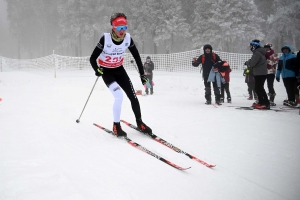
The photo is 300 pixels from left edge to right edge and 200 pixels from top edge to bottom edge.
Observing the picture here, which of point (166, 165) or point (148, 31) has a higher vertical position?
point (148, 31)

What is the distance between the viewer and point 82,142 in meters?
4.13

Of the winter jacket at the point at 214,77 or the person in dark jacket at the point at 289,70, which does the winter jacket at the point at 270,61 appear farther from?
the winter jacket at the point at 214,77

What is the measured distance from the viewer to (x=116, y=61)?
4.65 m

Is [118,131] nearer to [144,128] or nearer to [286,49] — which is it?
[144,128]

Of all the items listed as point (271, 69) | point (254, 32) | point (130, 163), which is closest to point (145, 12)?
point (254, 32)

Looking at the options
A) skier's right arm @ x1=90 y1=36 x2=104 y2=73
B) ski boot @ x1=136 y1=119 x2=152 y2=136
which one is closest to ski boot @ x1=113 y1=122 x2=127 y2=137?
ski boot @ x1=136 y1=119 x2=152 y2=136

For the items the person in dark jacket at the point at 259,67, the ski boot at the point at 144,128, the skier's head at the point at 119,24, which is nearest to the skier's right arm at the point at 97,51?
the skier's head at the point at 119,24

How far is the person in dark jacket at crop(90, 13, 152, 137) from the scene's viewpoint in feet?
14.1

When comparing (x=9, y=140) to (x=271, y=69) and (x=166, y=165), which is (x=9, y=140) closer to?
→ (x=166, y=165)

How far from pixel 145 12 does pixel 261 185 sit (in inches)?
1216

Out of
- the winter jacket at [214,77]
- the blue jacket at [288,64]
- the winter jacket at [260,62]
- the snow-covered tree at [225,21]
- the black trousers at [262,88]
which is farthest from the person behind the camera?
the snow-covered tree at [225,21]

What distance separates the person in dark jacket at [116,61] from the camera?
429 cm

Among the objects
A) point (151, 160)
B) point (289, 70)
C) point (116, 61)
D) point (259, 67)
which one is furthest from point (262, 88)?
point (151, 160)

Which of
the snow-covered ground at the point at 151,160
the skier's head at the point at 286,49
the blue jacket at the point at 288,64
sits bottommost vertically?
the snow-covered ground at the point at 151,160
